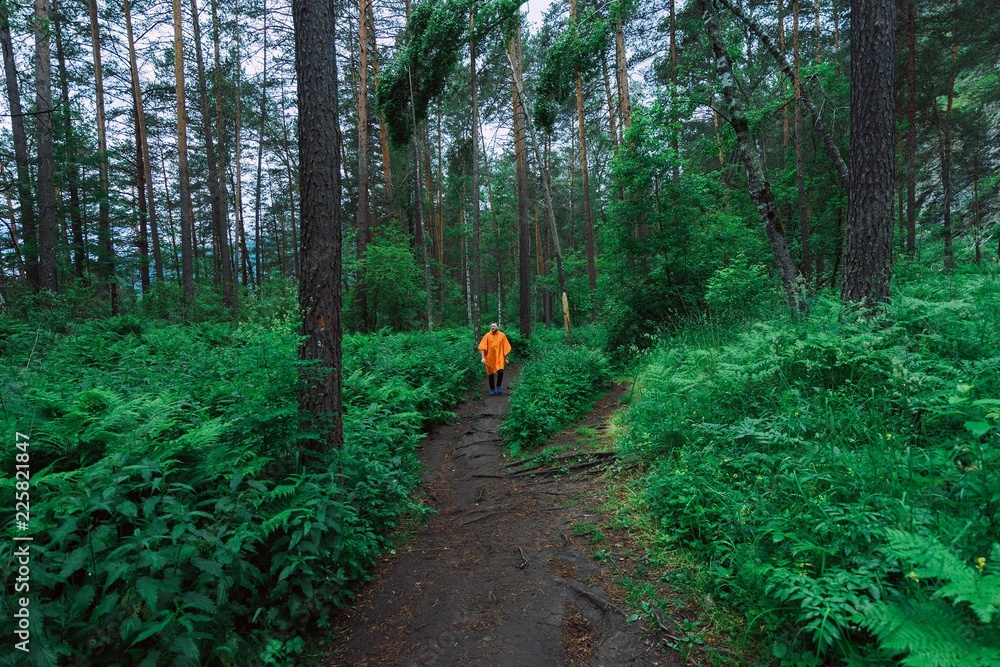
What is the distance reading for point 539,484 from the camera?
551 cm

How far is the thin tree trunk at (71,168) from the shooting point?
13508 millimetres

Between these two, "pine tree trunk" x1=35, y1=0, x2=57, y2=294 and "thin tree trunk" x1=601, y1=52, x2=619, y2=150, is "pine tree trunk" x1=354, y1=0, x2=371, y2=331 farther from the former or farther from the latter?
"thin tree trunk" x1=601, y1=52, x2=619, y2=150

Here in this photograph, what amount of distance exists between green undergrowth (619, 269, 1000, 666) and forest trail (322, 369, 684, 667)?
29.7 inches

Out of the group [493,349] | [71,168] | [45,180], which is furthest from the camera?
[71,168]

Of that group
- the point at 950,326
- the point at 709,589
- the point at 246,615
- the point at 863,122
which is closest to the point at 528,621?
the point at 709,589

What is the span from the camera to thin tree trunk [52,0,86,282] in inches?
532

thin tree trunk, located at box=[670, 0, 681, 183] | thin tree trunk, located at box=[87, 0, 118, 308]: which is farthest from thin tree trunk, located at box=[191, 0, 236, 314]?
thin tree trunk, located at box=[670, 0, 681, 183]

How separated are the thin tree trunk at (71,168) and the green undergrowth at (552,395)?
1379 centimetres

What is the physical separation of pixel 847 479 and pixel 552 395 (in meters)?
5.33

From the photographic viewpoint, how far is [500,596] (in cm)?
343

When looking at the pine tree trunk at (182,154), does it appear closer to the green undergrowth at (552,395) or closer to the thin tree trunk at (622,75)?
the green undergrowth at (552,395)

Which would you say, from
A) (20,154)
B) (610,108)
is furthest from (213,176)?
(610,108)

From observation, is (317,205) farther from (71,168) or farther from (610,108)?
(610,108)

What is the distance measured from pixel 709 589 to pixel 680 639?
0.48 meters
